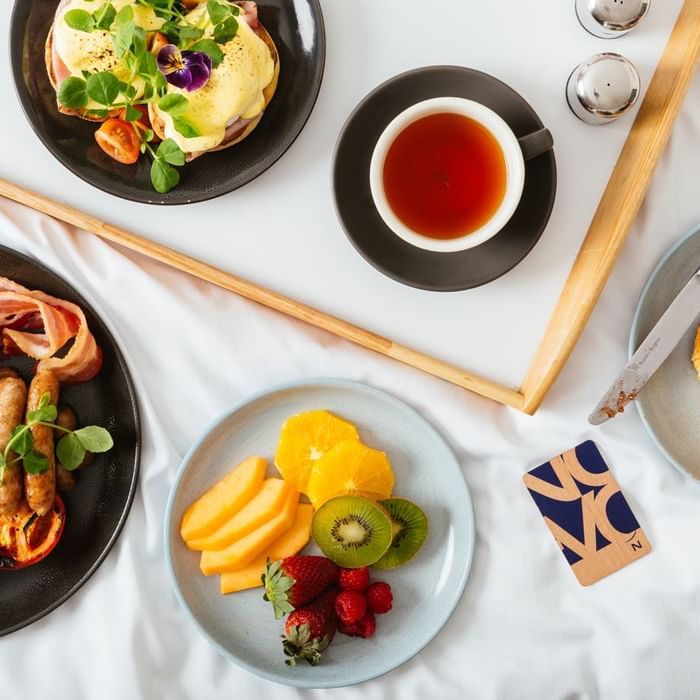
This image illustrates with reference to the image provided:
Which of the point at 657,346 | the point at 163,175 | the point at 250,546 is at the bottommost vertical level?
the point at 250,546

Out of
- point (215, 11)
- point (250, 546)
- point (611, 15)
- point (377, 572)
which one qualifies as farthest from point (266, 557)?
point (611, 15)

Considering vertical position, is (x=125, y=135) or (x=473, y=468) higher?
(x=125, y=135)

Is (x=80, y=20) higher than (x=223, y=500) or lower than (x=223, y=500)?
higher

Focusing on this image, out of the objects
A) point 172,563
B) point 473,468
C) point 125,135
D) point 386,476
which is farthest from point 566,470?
point 125,135

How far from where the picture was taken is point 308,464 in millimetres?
1027

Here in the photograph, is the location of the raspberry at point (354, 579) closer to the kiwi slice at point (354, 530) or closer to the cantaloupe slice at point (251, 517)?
the kiwi slice at point (354, 530)

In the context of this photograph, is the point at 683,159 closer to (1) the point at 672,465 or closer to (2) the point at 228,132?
(1) the point at 672,465

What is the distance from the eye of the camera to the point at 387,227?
956 millimetres

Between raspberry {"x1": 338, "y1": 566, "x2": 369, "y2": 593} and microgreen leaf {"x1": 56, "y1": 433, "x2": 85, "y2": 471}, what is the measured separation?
1.25 ft

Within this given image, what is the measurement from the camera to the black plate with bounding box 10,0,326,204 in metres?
0.93

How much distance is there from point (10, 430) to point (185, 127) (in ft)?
1.45

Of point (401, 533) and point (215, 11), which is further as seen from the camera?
point (401, 533)

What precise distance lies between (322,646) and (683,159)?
2.66 feet

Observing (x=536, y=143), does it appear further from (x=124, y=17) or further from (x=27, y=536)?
(x=27, y=536)
